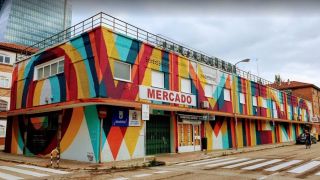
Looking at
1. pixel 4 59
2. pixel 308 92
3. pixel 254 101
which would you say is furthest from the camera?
pixel 308 92

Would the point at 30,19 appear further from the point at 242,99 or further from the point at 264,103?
the point at 242,99

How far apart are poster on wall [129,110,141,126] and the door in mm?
1367

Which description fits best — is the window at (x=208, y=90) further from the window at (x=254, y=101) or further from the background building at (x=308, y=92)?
the background building at (x=308, y=92)

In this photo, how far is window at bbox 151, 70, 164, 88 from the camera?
2184cm

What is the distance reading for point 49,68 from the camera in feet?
73.2

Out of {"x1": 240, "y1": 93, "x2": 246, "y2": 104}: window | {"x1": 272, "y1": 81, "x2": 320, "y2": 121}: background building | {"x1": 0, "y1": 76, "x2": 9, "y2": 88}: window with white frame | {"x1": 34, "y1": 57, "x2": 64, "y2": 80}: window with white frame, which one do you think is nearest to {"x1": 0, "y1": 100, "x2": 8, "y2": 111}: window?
{"x1": 0, "y1": 76, "x2": 9, "y2": 88}: window with white frame

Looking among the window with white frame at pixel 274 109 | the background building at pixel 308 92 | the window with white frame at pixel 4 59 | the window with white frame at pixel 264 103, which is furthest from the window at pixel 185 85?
the background building at pixel 308 92

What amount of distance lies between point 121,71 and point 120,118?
3.05 meters

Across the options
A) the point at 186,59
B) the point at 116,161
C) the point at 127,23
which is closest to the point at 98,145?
the point at 116,161

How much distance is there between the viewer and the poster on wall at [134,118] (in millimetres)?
19516

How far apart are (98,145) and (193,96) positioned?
10.6m

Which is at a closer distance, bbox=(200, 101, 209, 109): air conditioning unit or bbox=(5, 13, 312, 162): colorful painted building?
bbox=(5, 13, 312, 162): colorful painted building

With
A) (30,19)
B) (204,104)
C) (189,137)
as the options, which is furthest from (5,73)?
(30,19)

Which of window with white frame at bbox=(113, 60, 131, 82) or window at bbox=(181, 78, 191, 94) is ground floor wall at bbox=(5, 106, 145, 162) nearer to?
window with white frame at bbox=(113, 60, 131, 82)
